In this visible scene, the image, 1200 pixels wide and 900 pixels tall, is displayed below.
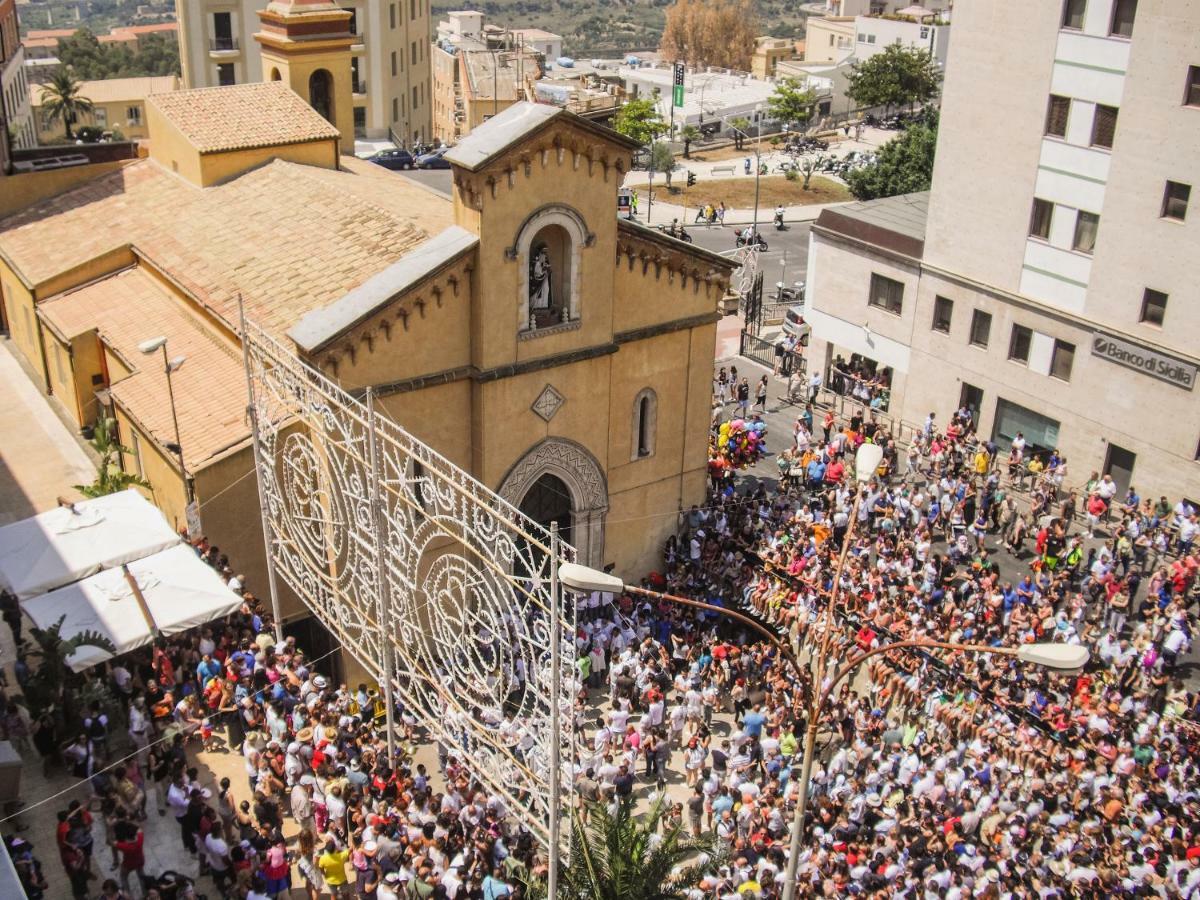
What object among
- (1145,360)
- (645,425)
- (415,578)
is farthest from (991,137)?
(415,578)

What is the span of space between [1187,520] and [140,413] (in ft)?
87.5

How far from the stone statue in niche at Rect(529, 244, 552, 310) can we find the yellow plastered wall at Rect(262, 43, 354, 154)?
16959 millimetres

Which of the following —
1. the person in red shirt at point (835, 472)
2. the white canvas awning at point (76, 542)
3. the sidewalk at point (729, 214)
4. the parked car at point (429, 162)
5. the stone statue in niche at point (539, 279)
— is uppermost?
the stone statue in niche at point (539, 279)

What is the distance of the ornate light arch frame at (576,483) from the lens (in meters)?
29.1

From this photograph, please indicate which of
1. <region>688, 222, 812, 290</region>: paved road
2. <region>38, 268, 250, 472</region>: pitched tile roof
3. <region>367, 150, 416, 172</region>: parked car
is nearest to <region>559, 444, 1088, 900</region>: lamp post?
<region>38, 268, 250, 472</region>: pitched tile roof

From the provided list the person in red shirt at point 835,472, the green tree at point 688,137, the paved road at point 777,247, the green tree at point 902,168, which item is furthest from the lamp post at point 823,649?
the green tree at point 688,137

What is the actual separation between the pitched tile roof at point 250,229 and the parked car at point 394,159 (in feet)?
92.5

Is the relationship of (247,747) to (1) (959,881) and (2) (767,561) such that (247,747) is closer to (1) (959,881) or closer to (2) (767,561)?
(1) (959,881)

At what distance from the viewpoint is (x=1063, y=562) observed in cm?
3200

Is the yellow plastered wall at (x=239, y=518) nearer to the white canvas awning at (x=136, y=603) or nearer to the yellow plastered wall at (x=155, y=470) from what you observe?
the yellow plastered wall at (x=155, y=470)

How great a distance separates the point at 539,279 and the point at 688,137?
7333 centimetres

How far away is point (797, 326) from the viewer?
51.2 metres

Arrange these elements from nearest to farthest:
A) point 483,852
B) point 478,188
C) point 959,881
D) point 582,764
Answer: point 483,852 → point 959,881 → point 582,764 → point 478,188

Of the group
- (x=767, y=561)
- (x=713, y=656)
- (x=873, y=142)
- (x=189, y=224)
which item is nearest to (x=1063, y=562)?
(x=767, y=561)
